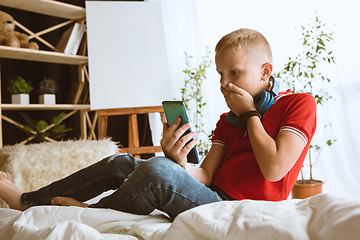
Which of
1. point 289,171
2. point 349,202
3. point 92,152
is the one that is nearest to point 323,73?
point 289,171

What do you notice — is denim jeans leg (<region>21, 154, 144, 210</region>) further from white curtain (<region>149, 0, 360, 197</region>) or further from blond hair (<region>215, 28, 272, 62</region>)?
white curtain (<region>149, 0, 360, 197</region>)

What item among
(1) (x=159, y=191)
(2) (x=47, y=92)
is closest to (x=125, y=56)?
(2) (x=47, y=92)

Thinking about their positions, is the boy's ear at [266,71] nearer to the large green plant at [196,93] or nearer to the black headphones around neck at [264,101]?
the black headphones around neck at [264,101]

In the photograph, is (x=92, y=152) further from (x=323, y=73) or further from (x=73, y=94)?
(x=323, y=73)

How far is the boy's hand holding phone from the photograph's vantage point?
95 centimetres

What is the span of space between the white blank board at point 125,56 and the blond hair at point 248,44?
64.2 inches

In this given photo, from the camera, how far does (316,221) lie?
55 cm

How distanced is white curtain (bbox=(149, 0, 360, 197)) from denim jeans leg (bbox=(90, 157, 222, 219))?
4.84ft

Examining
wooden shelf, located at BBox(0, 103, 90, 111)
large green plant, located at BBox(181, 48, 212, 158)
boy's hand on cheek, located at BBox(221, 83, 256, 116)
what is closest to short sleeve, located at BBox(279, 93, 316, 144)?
boy's hand on cheek, located at BBox(221, 83, 256, 116)

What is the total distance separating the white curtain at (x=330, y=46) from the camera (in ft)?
6.43

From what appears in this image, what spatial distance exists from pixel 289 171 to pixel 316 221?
42 centimetres

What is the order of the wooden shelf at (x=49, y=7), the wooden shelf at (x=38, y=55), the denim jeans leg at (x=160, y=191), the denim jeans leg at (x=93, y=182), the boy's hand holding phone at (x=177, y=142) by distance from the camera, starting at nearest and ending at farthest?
the denim jeans leg at (x=160, y=191) < the boy's hand holding phone at (x=177, y=142) < the denim jeans leg at (x=93, y=182) < the wooden shelf at (x=38, y=55) < the wooden shelf at (x=49, y=7)

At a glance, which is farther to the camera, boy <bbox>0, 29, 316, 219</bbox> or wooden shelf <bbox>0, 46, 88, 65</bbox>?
wooden shelf <bbox>0, 46, 88, 65</bbox>

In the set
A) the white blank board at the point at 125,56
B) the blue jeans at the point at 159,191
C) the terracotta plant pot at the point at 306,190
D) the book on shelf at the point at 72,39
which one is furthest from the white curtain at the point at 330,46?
the blue jeans at the point at 159,191
